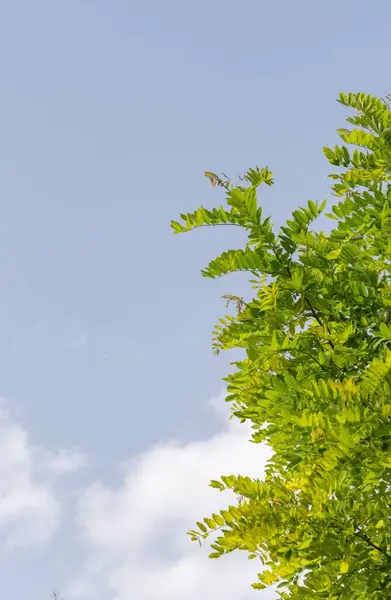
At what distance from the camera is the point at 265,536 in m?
5.11

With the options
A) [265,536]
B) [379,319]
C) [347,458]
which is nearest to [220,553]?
[265,536]

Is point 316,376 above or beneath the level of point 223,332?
beneath

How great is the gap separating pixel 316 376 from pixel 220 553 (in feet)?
5.34

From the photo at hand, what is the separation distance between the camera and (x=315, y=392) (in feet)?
16.6

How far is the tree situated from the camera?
4.93 m

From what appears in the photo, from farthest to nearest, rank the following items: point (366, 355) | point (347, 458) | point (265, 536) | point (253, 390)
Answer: point (253, 390) < point (366, 355) < point (265, 536) < point (347, 458)

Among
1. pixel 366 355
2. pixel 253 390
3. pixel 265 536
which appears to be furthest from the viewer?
pixel 253 390

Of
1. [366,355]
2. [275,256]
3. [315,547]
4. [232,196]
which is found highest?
[232,196]

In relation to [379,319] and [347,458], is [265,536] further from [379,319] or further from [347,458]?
[379,319]

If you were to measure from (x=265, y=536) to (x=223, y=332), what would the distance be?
1.95m

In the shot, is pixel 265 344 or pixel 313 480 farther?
pixel 265 344

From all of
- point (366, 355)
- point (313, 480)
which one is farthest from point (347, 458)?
point (366, 355)

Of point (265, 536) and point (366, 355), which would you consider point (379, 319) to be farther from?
point (265, 536)

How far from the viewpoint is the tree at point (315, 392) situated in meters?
4.93
